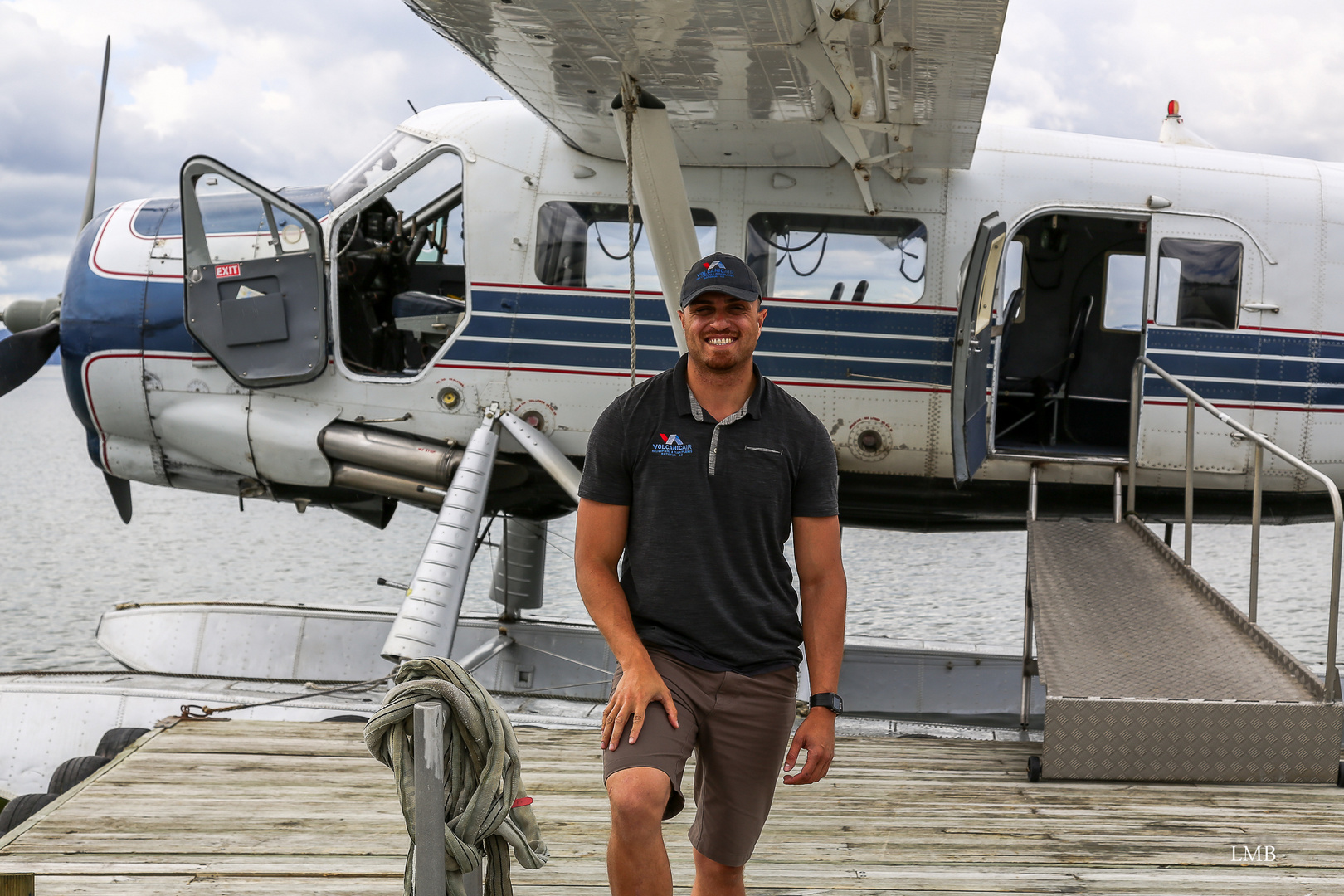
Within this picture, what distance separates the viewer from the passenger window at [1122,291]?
762 centimetres

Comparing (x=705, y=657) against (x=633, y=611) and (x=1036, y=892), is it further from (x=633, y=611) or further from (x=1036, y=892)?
(x=1036, y=892)

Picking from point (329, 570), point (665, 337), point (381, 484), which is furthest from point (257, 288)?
point (329, 570)

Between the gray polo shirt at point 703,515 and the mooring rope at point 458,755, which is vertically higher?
the gray polo shirt at point 703,515

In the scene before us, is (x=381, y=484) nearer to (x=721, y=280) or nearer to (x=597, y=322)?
(x=597, y=322)

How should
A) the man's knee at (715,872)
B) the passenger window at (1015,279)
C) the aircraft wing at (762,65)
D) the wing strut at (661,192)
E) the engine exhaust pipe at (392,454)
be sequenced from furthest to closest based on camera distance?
the passenger window at (1015,279) → the engine exhaust pipe at (392,454) → the wing strut at (661,192) → the aircraft wing at (762,65) → the man's knee at (715,872)

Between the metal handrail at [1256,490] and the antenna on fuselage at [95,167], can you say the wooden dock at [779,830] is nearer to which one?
the metal handrail at [1256,490]

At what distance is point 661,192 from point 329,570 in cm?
1907

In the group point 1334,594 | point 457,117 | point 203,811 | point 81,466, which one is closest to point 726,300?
point 203,811

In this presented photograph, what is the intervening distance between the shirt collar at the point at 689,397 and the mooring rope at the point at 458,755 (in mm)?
750

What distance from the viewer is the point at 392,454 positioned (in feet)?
21.9

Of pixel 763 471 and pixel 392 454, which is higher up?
pixel 763 471

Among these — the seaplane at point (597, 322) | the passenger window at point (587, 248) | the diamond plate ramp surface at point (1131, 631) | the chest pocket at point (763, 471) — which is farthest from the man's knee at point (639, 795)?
the passenger window at point (587, 248)

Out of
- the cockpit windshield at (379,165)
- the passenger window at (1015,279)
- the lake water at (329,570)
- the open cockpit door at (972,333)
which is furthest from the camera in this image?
the lake water at (329,570)

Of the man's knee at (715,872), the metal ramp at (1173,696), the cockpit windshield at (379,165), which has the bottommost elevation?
the metal ramp at (1173,696)
